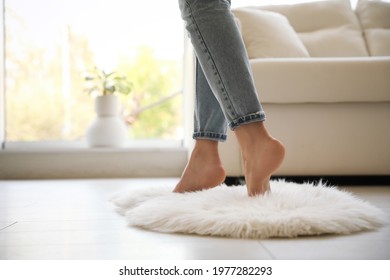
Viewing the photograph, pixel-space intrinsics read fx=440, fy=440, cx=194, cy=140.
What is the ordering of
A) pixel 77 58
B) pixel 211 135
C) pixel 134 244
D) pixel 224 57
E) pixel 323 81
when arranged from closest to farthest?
pixel 134 244 < pixel 224 57 < pixel 211 135 < pixel 323 81 < pixel 77 58

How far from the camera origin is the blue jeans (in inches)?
38.4

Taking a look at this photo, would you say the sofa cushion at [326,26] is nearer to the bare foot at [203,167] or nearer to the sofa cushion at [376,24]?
the sofa cushion at [376,24]

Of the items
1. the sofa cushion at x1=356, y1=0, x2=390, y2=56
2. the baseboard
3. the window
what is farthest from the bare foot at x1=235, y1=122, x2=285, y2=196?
the window

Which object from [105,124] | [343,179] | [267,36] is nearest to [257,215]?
[343,179]

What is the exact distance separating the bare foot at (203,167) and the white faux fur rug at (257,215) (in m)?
0.10

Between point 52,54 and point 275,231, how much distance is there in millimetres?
2554

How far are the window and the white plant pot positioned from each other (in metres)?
0.27

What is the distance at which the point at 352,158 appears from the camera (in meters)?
1.94

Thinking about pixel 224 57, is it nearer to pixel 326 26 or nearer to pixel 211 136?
pixel 211 136

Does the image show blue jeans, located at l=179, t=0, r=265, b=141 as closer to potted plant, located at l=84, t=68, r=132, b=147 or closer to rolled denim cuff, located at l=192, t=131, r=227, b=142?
rolled denim cuff, located at l=192, t=131, r=227, b=142

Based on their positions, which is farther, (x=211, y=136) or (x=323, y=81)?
(x=323, y=81)

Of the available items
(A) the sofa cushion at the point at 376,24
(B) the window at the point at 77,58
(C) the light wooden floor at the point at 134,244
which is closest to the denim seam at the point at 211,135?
(C) the light wooden floor at the point at 134,244

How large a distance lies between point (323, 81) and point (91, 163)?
1526 millimetres

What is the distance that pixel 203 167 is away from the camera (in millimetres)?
1256
